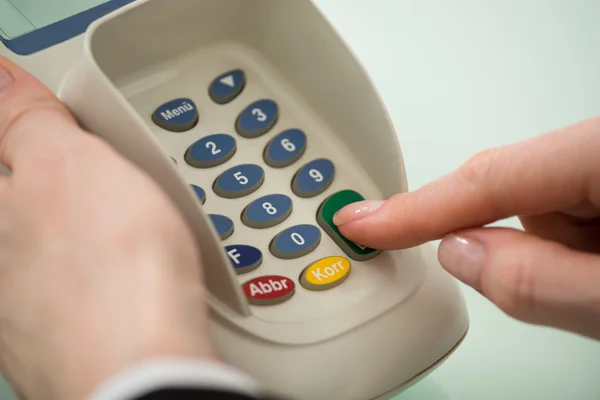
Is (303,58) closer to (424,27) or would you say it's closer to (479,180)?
(479,180)

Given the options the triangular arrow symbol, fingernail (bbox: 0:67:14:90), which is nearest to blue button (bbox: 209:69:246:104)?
the triangular arrow symbol

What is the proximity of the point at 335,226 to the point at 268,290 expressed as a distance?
0.05 meters

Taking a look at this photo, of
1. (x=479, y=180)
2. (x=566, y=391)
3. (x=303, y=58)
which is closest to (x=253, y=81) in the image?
(x=303, y=58)

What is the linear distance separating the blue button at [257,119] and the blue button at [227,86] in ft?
0.04

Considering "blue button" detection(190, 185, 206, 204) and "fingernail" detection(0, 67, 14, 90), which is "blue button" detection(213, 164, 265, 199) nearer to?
"blue button" detection(190, 185, 206, 204)

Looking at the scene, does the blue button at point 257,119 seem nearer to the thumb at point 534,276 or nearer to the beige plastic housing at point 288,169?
the beige plastic housing at point 288,169

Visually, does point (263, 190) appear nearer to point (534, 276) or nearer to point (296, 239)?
point (296, 239)

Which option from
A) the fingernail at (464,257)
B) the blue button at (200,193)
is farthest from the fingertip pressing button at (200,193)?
the fingernail at (464,257)

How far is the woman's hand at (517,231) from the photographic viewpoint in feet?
0.99

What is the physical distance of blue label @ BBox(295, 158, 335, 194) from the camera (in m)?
0.37

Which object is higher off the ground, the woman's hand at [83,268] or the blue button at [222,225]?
the woman's hand at [83,268]

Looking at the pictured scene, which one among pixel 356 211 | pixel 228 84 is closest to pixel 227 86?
pixel 228 84

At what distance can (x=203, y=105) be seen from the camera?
1.27ft

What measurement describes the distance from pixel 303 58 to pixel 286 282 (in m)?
0.12
